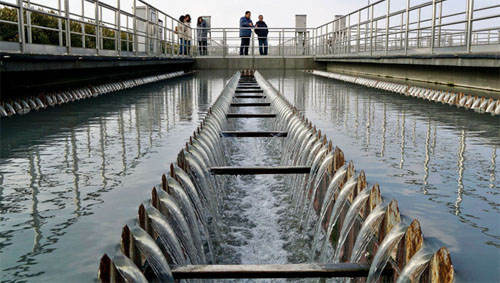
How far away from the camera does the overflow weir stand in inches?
92.6

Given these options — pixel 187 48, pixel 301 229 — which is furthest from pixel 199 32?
pixel 301 229

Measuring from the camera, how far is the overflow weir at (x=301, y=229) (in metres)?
2.35

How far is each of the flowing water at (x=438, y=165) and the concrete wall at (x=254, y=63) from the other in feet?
73.2

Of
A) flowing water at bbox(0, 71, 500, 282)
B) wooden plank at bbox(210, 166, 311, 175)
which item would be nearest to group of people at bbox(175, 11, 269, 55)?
flowing water at bbox(0, 71, 500, 282)

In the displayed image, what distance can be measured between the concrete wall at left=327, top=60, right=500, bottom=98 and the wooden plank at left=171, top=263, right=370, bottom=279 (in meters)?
9.22

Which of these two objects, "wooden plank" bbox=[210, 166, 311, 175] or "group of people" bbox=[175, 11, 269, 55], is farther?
"group of people" bbox=[175, 11, 269, 55]

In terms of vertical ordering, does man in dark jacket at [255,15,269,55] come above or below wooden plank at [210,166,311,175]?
above

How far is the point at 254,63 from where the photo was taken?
32.9m

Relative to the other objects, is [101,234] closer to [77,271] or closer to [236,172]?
[77,271]

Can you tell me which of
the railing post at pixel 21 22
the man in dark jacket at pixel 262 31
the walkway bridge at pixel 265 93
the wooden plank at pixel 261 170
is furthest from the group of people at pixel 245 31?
the wooden plank at pixel 261 170

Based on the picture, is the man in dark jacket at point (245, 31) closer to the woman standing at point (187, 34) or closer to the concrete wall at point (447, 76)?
the woman standing at point (187, 34)

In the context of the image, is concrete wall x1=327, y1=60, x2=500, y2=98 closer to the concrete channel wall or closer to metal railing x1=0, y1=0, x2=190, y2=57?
the concrete channel wall

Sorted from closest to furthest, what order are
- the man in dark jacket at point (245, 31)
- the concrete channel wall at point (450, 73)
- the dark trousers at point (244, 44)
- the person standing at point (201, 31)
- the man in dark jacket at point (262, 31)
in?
the concrete channel wall at point (450, 73), the man in dark jacket at point (262, 31), the man in dark jacket at point (245, 31), the dark trousers at point (244, 44), the person standing at point (201, 31)

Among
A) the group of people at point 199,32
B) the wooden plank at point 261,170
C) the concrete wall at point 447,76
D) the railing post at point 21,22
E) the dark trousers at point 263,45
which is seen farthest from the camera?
the dark trousers at point 263,45
